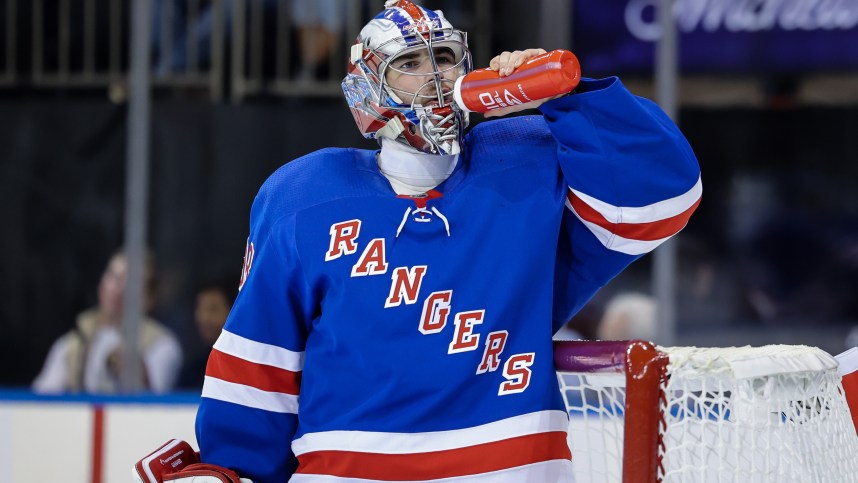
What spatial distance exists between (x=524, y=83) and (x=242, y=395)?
573mm

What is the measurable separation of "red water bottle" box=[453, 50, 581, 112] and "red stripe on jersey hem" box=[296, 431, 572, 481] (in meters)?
0.43

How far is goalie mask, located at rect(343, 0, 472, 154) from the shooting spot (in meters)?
1.66

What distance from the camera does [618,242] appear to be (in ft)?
5.34

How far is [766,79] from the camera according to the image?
4.39m

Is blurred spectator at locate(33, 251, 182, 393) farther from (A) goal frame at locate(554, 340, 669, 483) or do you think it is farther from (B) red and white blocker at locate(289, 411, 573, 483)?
(A) goal frame at locate(554, 340, 669, 483)

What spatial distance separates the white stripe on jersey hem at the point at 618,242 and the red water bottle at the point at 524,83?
7.9 inches

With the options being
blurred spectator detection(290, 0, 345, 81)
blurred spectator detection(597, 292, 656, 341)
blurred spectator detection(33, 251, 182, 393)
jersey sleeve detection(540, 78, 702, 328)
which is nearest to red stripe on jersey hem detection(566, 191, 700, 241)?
jersey sleeve detection(540, 78, 702, 328)

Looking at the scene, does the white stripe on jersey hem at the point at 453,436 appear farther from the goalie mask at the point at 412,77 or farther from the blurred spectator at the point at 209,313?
the blurred spectator at the point at 209,313

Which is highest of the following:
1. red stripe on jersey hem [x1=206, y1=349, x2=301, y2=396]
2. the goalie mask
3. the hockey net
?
the goalie mask

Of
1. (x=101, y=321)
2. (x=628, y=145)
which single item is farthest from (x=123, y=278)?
(x=628, y=145)

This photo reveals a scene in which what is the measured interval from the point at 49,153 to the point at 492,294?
2694mm

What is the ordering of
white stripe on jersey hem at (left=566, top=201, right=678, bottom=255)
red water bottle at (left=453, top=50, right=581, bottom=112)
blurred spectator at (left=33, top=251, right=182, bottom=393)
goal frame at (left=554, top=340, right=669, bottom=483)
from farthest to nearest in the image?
1. blurred spectator at (left=33, top=251, right=182, bottom=393)
2. white stripe on jersey hem at (left=566, top=201, right=678, bottom=255)
3. red water bottle at (left=453, top=50, right=581, bottom=112)
4. goal frame at (left=554, top=340, right=669, bottom=483)

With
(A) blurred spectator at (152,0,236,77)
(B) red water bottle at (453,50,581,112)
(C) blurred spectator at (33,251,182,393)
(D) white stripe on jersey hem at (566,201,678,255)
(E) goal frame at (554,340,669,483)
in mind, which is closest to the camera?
(E) goal frame at (554,340,669,483)

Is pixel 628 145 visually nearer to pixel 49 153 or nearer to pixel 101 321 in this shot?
pixel 101 321
